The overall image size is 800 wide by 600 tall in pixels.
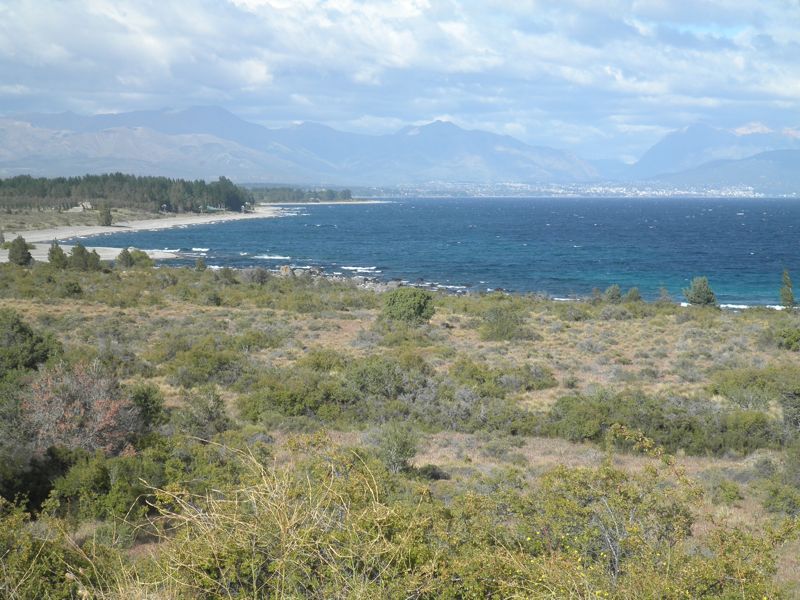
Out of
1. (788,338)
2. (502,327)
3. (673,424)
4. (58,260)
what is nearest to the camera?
(673,424)

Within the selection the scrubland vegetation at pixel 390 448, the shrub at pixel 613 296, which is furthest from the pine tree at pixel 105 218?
the shrub at pixel 613 296

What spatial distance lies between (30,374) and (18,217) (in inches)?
3907

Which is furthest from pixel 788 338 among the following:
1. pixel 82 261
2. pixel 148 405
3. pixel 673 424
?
pixel 82 261

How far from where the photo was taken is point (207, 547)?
5078mm

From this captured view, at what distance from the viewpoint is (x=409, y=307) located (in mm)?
29469

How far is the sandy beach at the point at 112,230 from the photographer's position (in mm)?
63750

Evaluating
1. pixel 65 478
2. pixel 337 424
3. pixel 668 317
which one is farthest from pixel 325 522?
pixel 668 317

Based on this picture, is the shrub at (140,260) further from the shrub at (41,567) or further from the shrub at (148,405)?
the shrub at (41,567)

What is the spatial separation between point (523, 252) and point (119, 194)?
9184cm

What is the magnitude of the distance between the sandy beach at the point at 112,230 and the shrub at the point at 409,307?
3740cm

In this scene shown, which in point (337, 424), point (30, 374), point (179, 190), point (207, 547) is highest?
point (179, 190)

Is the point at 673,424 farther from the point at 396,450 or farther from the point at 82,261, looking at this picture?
the point at 82,261

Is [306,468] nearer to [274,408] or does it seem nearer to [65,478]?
[65,478]

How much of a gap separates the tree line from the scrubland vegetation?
311ft
